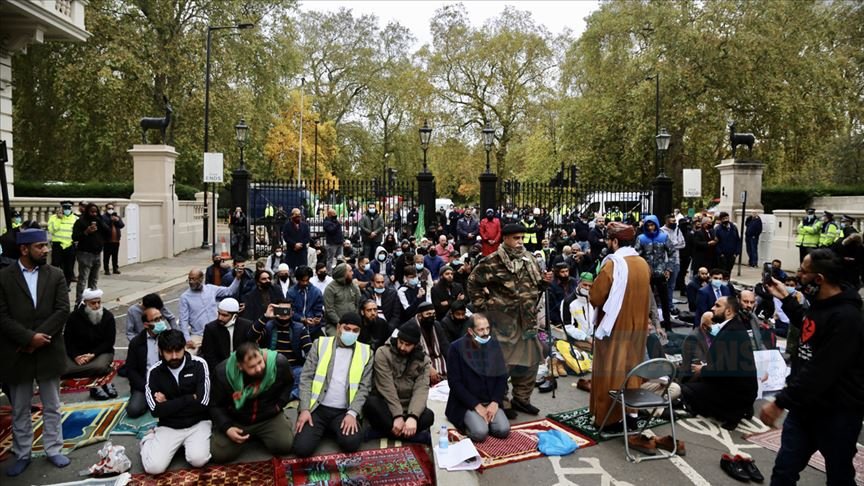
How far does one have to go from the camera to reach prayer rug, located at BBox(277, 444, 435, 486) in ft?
17.0

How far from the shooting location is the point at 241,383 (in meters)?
5.60

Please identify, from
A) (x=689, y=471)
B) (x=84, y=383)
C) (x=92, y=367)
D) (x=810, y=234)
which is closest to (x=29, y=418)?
(x=84, y=383)

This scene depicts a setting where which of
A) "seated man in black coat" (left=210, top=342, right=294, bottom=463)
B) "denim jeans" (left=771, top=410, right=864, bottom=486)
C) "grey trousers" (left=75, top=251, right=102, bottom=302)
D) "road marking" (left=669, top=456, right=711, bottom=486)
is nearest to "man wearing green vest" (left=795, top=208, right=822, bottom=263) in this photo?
"road marking" (left=669, top=456, right=711, bottom=486)

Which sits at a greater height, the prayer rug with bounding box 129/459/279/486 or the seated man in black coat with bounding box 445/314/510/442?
the seated man in black coat with bounding box 445/314/510/442

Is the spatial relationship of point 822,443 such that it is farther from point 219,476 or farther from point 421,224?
point 421,224

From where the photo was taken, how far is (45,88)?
1071 inches

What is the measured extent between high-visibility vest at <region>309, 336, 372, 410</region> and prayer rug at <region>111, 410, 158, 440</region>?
66.1 inches

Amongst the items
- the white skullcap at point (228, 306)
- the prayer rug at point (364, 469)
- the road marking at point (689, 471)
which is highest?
the white skullcap at point (228, 306)

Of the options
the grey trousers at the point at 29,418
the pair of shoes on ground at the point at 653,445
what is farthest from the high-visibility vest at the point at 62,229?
the pair of shoes on ground at the point at 653,445

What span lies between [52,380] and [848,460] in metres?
6.24

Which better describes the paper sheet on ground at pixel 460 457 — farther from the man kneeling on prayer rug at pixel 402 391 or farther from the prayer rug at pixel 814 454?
the prayer rug at pixel 814 454

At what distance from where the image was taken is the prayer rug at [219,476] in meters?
5.13

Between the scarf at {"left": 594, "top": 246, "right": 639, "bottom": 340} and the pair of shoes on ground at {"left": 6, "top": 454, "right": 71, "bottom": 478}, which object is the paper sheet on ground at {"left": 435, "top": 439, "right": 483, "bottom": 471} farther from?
the pair of shoes on ground at {"left": 6, "top": 454, "right": 71, "bottom": 478}

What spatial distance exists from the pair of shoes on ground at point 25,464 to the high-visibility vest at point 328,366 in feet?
7.03
